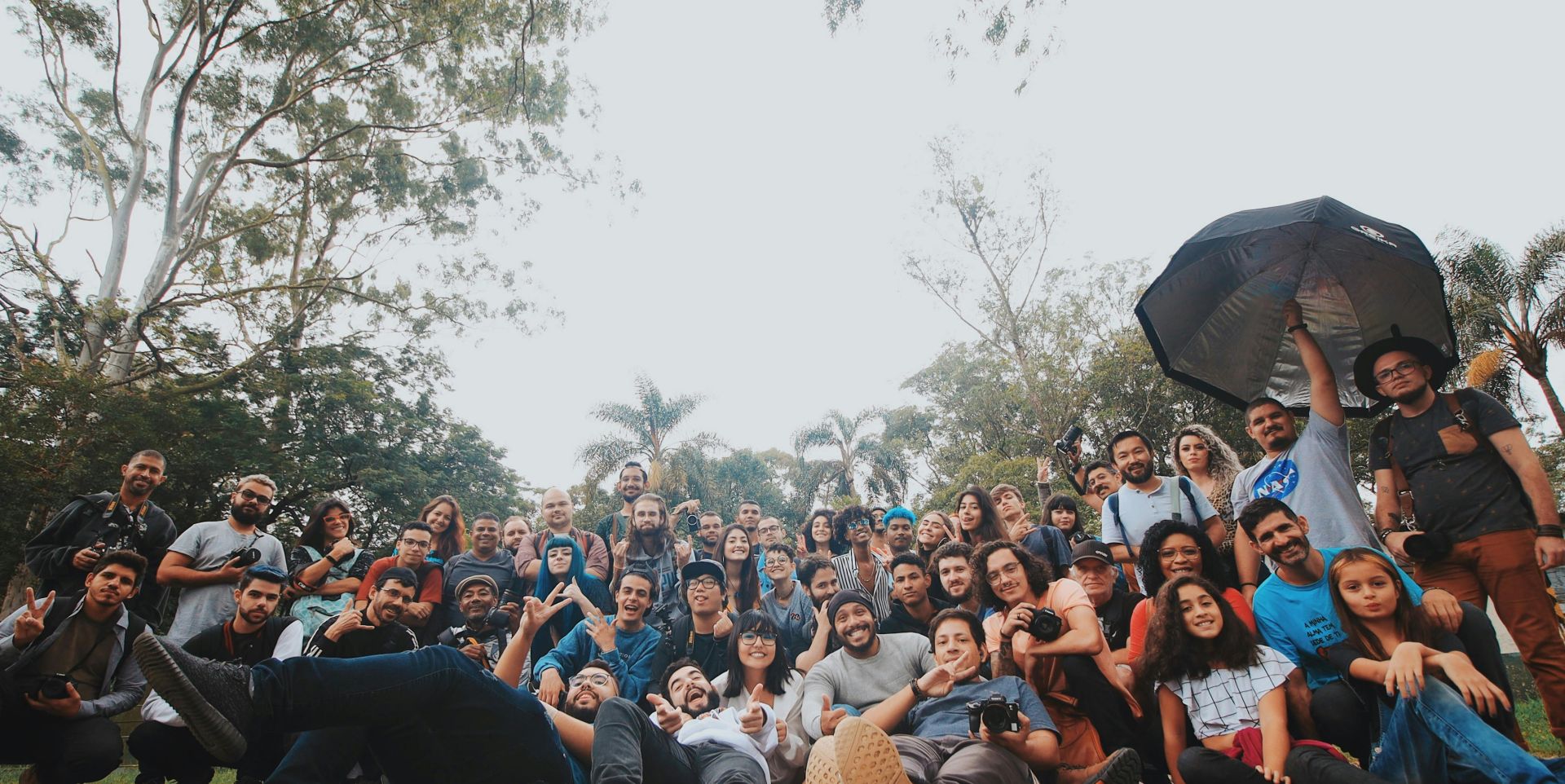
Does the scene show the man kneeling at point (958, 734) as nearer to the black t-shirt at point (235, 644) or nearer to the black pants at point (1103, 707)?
the black pants at point (1103, 707)

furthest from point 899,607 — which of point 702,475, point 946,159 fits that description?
point 946,159

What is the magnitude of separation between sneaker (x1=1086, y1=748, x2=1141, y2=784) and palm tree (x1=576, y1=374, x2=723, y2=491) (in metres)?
18.1

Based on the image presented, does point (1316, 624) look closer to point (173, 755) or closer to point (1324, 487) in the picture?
point (1324, 487)

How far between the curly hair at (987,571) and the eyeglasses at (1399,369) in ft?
6.19

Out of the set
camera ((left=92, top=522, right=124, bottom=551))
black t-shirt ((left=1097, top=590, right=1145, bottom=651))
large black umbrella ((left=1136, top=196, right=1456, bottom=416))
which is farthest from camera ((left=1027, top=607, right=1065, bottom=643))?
camera ((left=92, top=522, right=124, bottom=551))

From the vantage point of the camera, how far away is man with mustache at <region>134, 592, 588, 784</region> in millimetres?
1766

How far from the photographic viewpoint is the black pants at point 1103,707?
9.52 feet

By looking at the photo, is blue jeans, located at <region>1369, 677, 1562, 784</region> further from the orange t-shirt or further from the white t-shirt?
the orange t-shirt

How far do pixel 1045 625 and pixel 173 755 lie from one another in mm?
4041

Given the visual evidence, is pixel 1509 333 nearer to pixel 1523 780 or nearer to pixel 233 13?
pixel 1523 780

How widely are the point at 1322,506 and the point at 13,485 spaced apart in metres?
13.2

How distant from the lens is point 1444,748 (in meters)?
2.12

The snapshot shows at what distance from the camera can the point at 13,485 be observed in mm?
8352

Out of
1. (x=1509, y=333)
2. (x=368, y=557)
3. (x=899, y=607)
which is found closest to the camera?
(x=899, y=607)
